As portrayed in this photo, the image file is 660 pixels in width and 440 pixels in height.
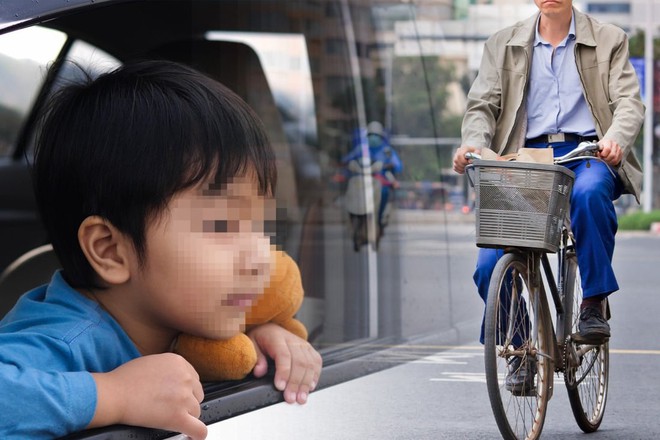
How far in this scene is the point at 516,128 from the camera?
15.1 ft

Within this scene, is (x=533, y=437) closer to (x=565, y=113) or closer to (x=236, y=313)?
(x=565, y=113)

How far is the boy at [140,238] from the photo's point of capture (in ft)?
6.22

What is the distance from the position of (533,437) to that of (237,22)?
1.76 metres

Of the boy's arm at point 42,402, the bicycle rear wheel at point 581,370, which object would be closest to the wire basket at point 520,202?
the bicycle rear wheel at point 581,370

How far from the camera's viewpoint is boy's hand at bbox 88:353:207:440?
192cm

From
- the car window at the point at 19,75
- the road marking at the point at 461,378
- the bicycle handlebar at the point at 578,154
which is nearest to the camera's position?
the car window at the point at 19,75

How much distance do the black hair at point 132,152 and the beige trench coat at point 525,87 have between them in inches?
101

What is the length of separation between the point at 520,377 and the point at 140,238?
275 centimetres

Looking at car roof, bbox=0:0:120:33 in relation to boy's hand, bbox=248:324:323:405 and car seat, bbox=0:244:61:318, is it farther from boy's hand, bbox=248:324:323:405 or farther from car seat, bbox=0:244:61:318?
car seat, bbox=0:244:61:318

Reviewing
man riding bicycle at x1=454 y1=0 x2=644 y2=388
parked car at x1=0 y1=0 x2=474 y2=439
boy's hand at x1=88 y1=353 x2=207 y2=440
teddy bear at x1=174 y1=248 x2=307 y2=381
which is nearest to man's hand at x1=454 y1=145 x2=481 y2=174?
man riding bicycle at x1=454 y1=0 x2=644 y2=388

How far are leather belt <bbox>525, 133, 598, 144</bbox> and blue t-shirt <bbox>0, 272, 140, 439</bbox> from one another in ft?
9.16

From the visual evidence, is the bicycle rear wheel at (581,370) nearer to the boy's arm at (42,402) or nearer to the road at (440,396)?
the road at (440,396)

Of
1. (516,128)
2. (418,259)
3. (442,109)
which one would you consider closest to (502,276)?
(516,128)

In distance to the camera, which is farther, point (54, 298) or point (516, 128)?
point (516, 128)
